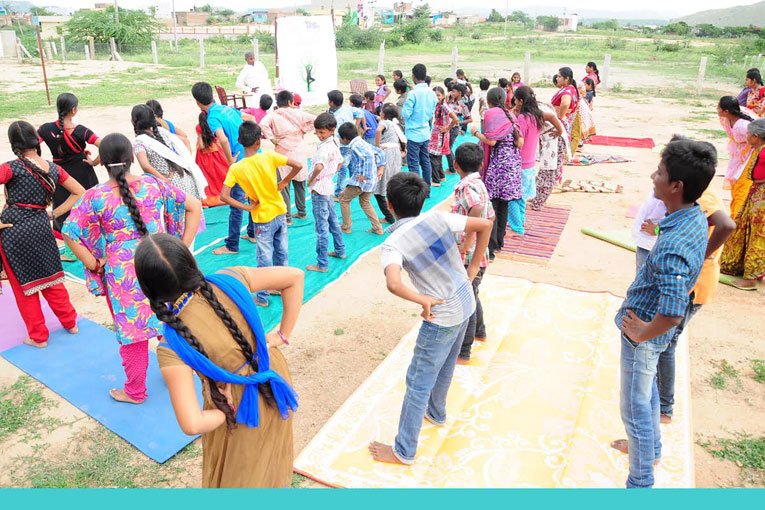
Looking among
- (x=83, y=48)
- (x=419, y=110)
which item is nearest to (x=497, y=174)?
(x=419, y=110)

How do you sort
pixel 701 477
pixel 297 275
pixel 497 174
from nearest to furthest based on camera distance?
pixel 297 275
pixel 701 477
pixel 497 174

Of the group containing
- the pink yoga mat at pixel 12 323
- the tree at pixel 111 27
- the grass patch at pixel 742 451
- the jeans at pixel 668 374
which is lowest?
the grass patch at pixel 742 451

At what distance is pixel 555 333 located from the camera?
4.24 meters

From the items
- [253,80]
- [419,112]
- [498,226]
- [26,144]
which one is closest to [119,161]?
[26,144]

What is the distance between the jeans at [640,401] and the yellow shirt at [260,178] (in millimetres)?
2874

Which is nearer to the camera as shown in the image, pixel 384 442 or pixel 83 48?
pixel 384 442

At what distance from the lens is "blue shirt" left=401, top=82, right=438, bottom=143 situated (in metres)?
7.41

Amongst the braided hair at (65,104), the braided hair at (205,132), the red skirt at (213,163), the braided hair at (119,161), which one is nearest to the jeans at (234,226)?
the red skirt at (213,163)

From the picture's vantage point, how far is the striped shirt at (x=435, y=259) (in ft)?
8.15

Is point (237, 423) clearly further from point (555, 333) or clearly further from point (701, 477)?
point (555, 333)

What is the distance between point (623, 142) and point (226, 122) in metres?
9.14

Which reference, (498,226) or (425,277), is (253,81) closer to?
(498,226)

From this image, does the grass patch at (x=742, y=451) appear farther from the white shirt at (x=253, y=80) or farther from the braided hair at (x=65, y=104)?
the white shirt at (x=253, y=80)

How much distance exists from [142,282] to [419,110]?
6265 millimetres
